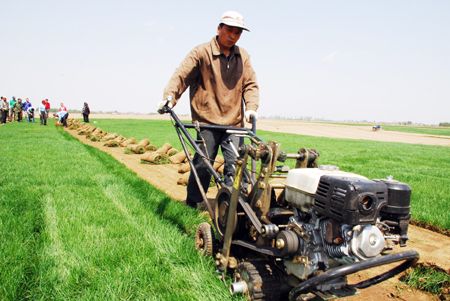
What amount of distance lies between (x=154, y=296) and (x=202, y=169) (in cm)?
226

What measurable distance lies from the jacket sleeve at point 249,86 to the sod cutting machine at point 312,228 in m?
1.75

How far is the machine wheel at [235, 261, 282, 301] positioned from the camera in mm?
2717

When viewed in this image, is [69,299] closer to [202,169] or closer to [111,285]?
[111,285]

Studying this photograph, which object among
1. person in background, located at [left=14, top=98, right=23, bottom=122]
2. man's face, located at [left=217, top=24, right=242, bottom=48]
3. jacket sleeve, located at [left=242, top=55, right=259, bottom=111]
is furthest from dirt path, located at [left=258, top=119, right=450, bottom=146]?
man's face, located at [left=217, top=24, right=242, bottom=48]

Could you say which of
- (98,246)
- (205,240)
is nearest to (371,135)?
(205,240)

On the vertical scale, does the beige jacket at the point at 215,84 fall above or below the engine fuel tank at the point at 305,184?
above

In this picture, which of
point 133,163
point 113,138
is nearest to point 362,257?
point 133,163

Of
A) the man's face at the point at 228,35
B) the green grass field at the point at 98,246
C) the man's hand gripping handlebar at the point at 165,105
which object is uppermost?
the man's face at the point at 228,35

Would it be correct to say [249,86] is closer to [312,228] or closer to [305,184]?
[305,184]

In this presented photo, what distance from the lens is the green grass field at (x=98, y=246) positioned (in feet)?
9.34

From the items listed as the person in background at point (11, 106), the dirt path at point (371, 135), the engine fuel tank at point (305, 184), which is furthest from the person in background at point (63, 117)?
the engine fuel tank at point (305, 184)

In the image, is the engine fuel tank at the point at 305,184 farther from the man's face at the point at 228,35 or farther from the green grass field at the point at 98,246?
the man's face at the point at 228,35

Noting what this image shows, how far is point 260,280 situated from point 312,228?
599mm

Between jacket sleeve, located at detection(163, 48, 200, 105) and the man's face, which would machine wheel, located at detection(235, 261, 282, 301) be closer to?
jacket sleeve, located at detection(163, 48, 200, 105)
